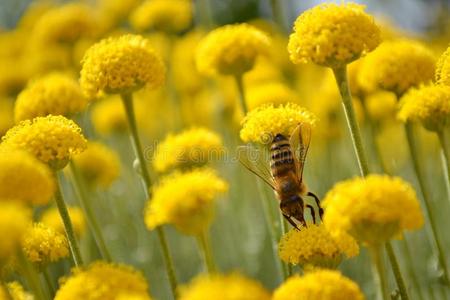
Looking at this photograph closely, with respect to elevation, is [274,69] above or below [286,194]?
above

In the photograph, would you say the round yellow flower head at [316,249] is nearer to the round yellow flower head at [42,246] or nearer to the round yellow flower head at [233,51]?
the round yellow flower head at [42,246]


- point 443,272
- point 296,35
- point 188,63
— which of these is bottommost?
point 443,272

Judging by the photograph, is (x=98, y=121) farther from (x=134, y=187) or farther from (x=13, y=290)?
(x=13, y=290)

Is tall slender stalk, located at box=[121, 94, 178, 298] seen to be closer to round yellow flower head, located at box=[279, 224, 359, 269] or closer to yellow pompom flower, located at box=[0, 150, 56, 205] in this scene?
round yellow flower head, located at box=[279, 224, 359, 269]

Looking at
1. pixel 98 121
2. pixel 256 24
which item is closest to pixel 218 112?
pixel 98 121

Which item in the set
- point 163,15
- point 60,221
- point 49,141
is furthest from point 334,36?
point 163,15

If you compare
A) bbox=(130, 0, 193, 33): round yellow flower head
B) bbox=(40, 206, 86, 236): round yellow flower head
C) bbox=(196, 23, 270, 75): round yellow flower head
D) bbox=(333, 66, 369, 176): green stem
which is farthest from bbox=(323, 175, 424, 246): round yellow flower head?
bbox=(130, 0, 193, 33): round yellow flower head

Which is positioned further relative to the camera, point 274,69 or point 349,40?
point 274,69
